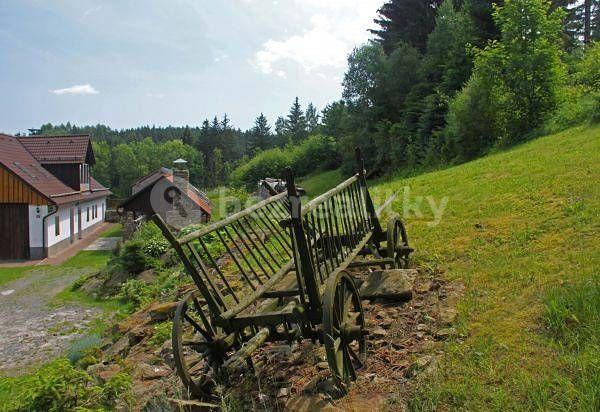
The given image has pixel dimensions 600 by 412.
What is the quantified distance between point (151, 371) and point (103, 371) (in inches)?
40.1

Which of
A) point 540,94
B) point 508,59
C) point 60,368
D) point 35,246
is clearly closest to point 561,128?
point 540,94

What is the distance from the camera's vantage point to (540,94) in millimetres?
Answer: 18719

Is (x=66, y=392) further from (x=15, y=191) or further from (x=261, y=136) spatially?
(x=261, y=136)

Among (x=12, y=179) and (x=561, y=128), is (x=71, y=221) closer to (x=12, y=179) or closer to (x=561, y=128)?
(x=12, y=179)

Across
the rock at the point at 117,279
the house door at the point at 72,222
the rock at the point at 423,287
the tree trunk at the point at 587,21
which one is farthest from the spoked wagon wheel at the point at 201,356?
the tree trunk at the point at 587,21

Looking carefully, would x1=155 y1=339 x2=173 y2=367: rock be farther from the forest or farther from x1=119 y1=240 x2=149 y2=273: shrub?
the forest

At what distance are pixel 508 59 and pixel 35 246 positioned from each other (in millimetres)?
24746

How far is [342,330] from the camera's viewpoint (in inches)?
158

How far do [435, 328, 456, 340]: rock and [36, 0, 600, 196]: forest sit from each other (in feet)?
45.8

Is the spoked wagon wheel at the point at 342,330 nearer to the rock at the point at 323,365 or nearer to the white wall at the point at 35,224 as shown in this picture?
the rock at the point at 323,365

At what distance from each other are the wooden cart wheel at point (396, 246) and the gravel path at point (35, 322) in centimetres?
789

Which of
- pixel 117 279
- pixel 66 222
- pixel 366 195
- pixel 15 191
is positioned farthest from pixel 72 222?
pixel 366 195

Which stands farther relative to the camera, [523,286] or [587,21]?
[587,21]

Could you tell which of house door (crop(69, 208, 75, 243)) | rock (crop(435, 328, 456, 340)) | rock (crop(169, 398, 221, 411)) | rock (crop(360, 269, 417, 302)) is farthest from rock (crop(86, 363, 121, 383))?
house door (crop(69, 208, 75, 243))
